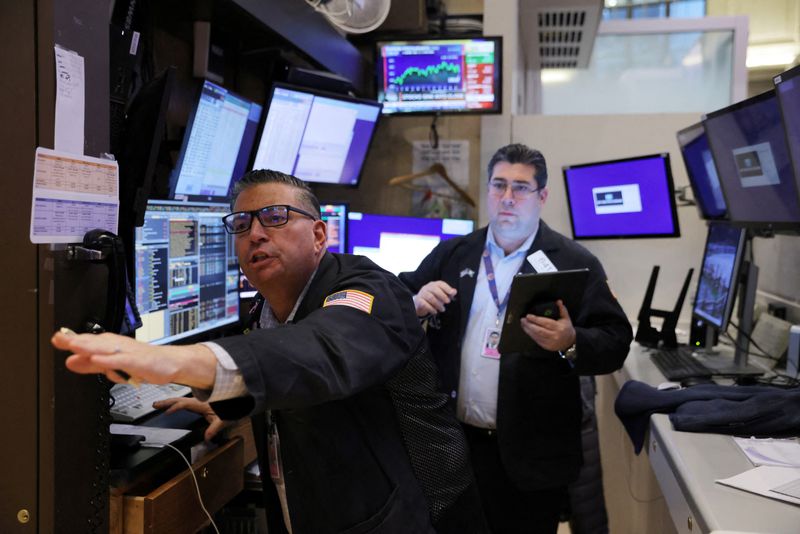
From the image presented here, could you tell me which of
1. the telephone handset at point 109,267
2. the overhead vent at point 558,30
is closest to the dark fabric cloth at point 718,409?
the telephone handset at point 109,267

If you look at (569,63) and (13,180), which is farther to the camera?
(569,63)

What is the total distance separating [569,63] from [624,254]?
340 centimetres

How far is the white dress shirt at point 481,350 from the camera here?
2311mm

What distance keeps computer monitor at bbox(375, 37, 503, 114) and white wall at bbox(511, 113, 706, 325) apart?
0.35 metres

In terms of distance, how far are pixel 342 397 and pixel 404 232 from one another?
92.7 inches

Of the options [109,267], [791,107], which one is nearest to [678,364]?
[791,107]

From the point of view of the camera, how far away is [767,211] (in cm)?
244

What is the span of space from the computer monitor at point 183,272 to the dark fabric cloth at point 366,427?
0.65m

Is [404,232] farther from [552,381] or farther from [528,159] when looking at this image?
[552,381]

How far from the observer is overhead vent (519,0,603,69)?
4.68 m

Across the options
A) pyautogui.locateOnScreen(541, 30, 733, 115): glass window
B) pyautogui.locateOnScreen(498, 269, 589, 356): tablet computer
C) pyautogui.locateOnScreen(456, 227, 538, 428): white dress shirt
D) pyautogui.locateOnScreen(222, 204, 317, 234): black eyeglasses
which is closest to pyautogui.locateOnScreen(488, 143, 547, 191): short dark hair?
pyautogui.locateOnScreen(456, 227, 538, 428): white dress shirt

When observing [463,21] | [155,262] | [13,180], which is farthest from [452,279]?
[463,21]

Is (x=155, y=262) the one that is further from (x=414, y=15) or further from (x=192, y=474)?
(x=414, y=15)

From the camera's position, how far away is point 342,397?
114 cm
